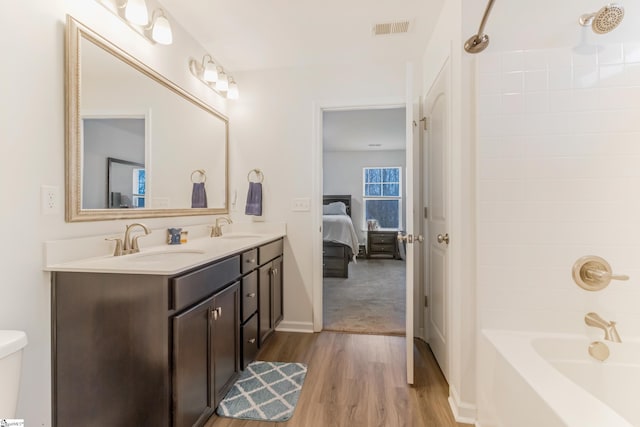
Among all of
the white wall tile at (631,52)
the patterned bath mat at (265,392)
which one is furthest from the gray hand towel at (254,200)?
the white wall tile at (631,52)

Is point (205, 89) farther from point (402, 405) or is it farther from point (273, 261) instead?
point (402, 405)

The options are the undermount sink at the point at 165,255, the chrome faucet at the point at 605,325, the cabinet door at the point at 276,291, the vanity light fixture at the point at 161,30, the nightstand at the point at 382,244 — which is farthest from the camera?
the nightstand at the point at 382,244

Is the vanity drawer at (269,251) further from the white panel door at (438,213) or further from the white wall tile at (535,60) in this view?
the white wall tile at (535,60)

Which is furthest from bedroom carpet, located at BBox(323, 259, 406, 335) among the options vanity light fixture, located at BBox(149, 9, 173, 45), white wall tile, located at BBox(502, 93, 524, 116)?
vanity light fixture, located at BBox(149, 9, 173, 45)

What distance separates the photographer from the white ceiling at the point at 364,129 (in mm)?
4223

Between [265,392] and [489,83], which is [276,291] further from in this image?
[489,83]

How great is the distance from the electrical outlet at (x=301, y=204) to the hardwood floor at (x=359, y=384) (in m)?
1.10

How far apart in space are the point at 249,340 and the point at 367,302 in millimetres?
1780

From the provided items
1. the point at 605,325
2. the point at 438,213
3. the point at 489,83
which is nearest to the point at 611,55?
the point at 489,83

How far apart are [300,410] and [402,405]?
57 centimetres

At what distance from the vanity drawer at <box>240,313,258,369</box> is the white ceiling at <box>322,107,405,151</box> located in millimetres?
2384

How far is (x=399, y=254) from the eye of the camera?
6.22 metres

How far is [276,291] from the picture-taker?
2.54m

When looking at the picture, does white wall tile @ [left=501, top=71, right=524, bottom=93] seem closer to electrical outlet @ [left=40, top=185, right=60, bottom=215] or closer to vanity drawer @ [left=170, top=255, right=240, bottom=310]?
vanity drawer @ [left=170, top=255, right=240, bottom=310]
